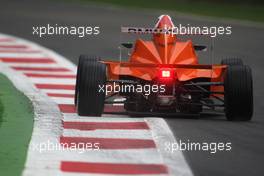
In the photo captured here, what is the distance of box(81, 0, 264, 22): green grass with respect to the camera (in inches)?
1284

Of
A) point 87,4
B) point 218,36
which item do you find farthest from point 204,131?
→ point 87,4

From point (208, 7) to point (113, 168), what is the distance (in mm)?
27181

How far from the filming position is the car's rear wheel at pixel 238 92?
1238 centimetres

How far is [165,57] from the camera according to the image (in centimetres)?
1320

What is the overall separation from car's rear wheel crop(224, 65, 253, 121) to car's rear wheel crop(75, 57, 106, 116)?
1.53m

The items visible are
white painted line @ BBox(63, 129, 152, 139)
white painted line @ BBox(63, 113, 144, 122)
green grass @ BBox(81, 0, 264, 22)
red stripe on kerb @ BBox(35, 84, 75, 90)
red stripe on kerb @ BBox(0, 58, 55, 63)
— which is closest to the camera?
white painted line @ BBox(63, 129, 152, 139)

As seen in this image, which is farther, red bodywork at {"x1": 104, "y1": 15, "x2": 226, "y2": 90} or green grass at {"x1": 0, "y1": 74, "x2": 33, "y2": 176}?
red bodywork at {"x1": 104, "y1": 15, "x2": 226, "y2": 90}

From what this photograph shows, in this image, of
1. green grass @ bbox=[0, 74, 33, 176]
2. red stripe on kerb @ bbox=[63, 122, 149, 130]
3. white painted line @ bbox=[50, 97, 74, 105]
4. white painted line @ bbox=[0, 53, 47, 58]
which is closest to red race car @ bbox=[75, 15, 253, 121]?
red stripe on kerb @ bbox=[63, 122, 149, 130]

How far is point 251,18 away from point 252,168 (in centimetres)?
2266

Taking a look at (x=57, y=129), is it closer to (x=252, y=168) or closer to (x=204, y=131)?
(x=204, y=131)

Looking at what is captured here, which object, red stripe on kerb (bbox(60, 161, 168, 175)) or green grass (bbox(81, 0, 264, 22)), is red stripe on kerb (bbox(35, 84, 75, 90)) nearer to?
red stripe on kerb (bbox(60, 161, 168, 175))

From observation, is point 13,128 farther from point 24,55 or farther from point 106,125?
point 24,55

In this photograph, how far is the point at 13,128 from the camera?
11516mm

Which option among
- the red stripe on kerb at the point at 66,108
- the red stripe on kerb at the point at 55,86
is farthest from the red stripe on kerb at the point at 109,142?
the red stripe on kerb at the point at 55,86
